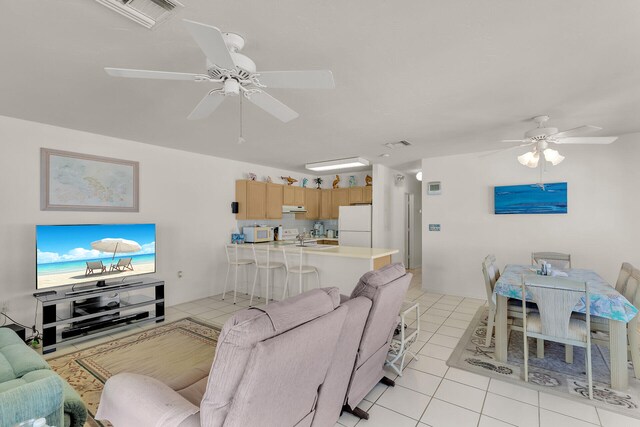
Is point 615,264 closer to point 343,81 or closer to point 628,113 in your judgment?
point 628,113

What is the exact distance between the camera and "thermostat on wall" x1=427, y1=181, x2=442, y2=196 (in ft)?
17.7

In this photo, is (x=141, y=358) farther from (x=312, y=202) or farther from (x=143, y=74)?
(x=312, y=202)

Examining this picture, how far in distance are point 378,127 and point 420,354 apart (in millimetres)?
2567

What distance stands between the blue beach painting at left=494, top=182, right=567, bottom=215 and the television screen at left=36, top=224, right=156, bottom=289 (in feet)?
17.3

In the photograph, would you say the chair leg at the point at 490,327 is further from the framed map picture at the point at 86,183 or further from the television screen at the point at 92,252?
the framed map picture at the point at 86,183

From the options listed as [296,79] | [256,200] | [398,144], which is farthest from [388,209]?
[296,79]

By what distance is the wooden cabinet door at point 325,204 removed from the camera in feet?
23.9

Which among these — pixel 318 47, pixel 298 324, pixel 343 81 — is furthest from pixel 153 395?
pixel 343 81

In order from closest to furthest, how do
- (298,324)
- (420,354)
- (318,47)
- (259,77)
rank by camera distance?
1. (298,324)
2. (259,77)
3. (318,47)
4. (420,354)

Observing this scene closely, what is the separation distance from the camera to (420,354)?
10.1ft

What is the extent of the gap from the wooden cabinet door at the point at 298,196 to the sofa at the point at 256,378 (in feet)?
16.9

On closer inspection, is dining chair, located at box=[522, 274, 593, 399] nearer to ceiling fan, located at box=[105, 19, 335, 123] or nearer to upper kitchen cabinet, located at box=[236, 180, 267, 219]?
ceiling fan, located at box=[105, 19, 335, 123]

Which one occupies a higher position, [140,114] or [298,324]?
[140,114]

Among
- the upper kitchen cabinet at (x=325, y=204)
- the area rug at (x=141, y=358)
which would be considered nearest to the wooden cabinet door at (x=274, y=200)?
the upper kitchen cabinet at (x=325, y=204)
